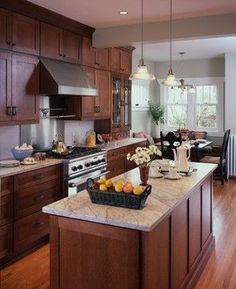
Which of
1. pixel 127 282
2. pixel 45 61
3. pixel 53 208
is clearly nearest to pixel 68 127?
pixel 45 61

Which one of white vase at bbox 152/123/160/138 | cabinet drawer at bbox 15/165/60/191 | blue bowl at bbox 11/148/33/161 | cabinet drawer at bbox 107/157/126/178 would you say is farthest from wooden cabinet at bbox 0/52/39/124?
white vase at bbox 152/123/160/138

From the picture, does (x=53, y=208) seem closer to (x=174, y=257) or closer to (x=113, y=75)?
(x=174, y=257)

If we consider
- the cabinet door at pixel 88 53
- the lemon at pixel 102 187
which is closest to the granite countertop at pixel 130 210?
the lemon at pixel 102 187

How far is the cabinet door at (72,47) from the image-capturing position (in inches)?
190

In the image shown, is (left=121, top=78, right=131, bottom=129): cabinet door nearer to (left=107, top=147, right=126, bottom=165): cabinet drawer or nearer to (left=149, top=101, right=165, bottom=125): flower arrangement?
(left=107, top=147, right=126, bottom=165): cabinet drawer

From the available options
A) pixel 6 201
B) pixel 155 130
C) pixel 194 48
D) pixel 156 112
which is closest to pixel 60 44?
pixel 6 201

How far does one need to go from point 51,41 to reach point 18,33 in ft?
2.06

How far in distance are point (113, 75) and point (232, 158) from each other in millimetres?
3662

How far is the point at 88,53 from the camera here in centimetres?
539

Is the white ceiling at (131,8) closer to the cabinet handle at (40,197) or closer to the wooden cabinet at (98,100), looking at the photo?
the wooden cabinet at (98,100)

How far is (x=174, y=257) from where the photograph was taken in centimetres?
270

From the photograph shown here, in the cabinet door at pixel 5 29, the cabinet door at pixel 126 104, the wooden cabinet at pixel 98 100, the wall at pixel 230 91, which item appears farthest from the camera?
the wall at pixel 230 91

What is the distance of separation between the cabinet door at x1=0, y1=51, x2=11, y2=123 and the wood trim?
0.54 metres

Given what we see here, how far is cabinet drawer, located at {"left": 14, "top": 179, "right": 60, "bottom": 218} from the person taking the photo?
11.9 feet
